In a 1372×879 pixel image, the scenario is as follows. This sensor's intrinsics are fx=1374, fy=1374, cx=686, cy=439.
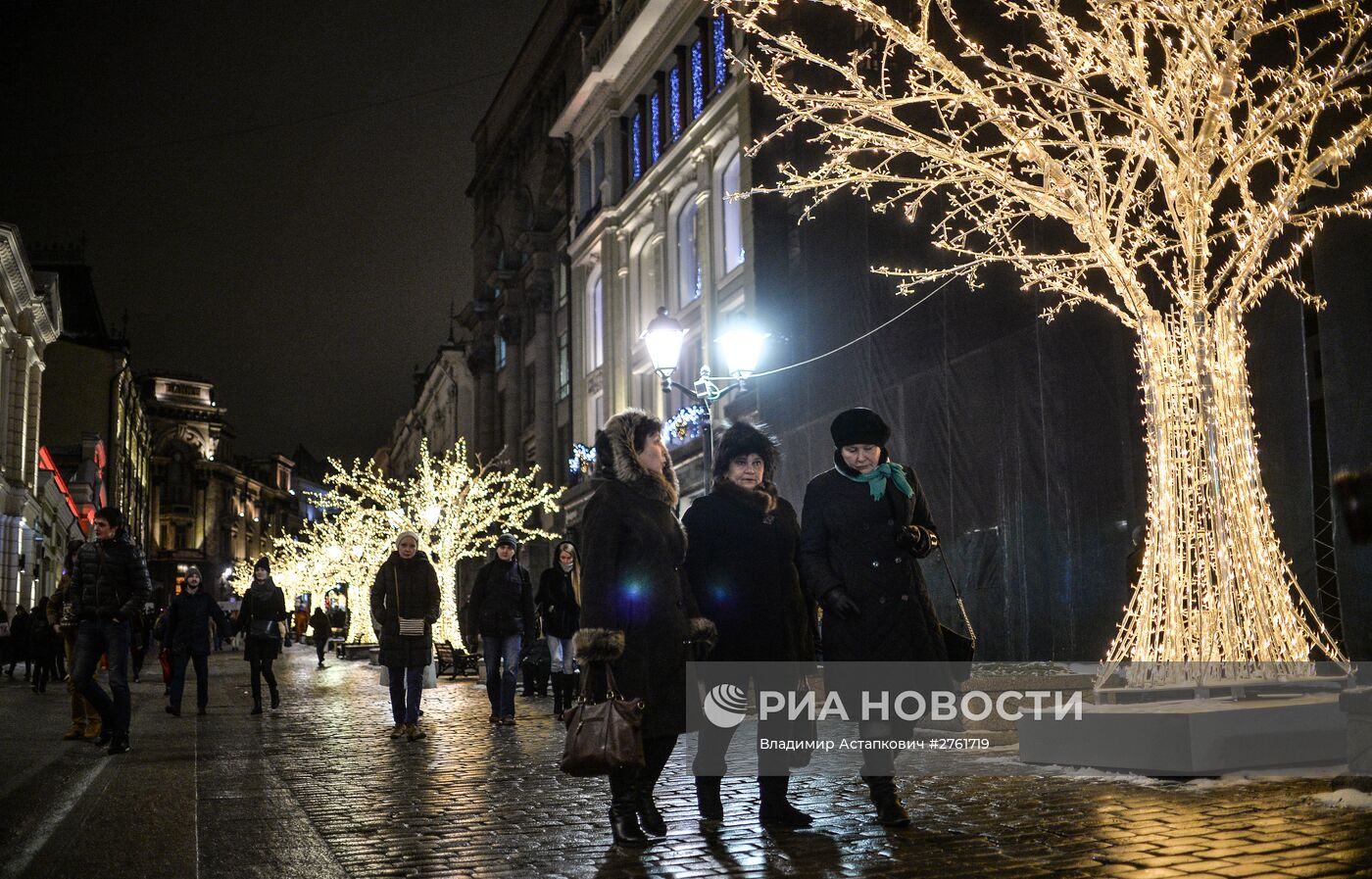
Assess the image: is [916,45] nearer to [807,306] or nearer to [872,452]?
[872,452]

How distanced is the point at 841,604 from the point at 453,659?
19.3 m

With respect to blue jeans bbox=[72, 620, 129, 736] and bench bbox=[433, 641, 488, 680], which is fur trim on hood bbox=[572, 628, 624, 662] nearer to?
blue jeans bbox=[72, 620, 129, 736]

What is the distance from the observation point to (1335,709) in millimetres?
7355

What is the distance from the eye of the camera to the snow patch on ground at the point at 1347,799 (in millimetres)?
5984

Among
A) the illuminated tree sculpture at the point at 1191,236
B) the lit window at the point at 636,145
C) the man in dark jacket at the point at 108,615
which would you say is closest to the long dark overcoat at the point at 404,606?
the man in dark jacket at the point at 108,615

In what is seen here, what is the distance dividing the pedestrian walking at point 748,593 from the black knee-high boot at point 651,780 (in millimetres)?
299

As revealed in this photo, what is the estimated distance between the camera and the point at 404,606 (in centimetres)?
1224

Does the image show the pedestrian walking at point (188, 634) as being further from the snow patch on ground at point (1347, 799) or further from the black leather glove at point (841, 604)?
the snow patch on ground at point (1347, 799)

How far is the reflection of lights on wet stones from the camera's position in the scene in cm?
602

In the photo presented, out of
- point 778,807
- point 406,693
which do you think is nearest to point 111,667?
point 406,693

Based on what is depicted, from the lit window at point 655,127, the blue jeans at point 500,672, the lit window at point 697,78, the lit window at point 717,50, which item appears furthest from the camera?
the lit window at point 655,127

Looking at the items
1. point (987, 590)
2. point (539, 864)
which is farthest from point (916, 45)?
point (987, 590)

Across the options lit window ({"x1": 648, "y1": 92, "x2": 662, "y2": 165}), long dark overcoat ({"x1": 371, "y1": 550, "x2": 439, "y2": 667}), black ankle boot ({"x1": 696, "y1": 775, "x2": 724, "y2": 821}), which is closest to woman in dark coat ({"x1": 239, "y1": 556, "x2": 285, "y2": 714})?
long dark overcoat ({"x1": 371, "y1": 550, "x2": 439, "y2": 667})

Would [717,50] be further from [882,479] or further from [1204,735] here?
[882,479]
